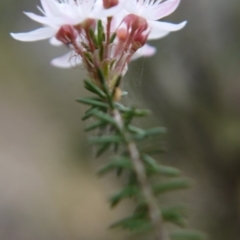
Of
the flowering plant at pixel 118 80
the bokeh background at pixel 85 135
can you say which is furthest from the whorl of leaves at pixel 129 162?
the bokeh background at pixel 85 135

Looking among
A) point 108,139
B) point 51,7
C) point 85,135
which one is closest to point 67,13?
point 51,7

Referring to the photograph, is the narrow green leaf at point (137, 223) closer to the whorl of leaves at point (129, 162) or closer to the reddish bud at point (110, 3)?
the whorl of leaves at point (129, 162)

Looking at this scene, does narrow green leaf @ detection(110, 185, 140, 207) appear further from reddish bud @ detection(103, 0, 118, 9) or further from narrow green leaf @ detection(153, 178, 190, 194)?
reddish bud @ detection(103, 0, 118, 9)

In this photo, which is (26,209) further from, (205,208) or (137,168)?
(137,168)

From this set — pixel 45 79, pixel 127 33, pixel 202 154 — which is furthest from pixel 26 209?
pixel 127 33

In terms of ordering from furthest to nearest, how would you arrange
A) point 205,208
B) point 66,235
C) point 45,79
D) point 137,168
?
point 45,79 → point 66,235 → point 205,208 → point 137,168

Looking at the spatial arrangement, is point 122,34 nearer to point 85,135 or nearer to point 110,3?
point 110,3

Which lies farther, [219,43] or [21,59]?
[21,59]
